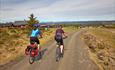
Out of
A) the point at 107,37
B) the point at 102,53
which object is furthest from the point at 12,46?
the point at 107,37

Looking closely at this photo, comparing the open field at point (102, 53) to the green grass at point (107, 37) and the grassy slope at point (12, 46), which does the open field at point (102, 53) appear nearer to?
the grassy slope at point (12, 46)

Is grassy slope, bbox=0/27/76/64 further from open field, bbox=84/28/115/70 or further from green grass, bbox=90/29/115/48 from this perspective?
green grass, bbox=90/29/115/48

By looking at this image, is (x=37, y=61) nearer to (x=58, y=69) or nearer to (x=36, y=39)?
(x=36, y=39)

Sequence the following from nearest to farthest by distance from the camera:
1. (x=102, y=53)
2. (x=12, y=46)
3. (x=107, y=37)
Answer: (x=102, y=53) < (x=12, y=46) < (x=107, y=37)

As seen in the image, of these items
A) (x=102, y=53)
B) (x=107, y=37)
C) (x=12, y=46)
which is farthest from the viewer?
(x=107, y=37)

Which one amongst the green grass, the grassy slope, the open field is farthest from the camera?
the green grass

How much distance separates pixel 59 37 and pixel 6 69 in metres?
3.98

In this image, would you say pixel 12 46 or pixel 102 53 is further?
pixel 12 46

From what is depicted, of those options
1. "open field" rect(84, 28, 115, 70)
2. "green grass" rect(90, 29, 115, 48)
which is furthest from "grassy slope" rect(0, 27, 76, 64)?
"green grass" rect(90, 29, 115, 48)

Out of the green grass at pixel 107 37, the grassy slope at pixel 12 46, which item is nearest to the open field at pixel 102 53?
the grassy slope at pixel 12 46

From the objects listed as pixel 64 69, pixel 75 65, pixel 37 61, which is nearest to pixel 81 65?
pixel 75 65

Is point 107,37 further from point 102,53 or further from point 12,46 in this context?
point 102,53

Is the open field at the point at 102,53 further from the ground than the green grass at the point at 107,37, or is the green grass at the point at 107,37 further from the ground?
the open field at the point at 102,53

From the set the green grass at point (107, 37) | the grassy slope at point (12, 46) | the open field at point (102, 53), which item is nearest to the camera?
the open field at point (102, 53)
